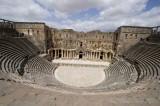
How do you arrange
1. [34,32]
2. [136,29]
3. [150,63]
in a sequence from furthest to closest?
[34,32]
[136,29]
[150,63]

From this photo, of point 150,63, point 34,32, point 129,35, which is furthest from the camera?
point 34,32

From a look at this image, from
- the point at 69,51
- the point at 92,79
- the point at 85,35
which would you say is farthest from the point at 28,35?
the point at 92,79

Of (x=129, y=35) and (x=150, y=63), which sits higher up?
(x=129, y=35)

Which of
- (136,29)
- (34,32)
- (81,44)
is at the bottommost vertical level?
(81,44)

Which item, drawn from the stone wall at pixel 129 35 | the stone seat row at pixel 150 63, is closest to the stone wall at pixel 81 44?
the stone wall at pixel 129 35

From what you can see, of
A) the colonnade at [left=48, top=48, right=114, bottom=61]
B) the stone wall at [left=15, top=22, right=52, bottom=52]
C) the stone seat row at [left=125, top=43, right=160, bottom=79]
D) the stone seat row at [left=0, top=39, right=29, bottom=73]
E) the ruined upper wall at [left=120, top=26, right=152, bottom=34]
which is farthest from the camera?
the colonnade at [left=48, top=48, right=114, bottom=61]

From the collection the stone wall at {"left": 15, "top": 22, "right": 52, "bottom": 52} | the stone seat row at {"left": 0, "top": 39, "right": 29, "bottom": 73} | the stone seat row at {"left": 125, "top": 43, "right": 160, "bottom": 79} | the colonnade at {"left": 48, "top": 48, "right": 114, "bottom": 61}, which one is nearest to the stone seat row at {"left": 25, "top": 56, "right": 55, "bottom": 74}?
the stone seat row at {"left": 0, "top": 39, "right": 29, "bottom": 73}

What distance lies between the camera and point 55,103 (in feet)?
10.5

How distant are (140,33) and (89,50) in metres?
15.6

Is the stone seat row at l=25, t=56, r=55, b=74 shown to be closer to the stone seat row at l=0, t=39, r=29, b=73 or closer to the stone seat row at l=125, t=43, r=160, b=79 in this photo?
the stone seat row at l=0, t=39, r=29, b=73

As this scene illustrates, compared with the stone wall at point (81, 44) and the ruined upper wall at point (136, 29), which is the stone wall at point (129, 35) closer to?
the ruined upper wall at point (136, 29)

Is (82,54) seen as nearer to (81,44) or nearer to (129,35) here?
(81,44)

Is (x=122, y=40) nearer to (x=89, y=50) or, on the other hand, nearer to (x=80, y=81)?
(x=89, y=50)

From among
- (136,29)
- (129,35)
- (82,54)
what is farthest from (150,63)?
(82,54)
